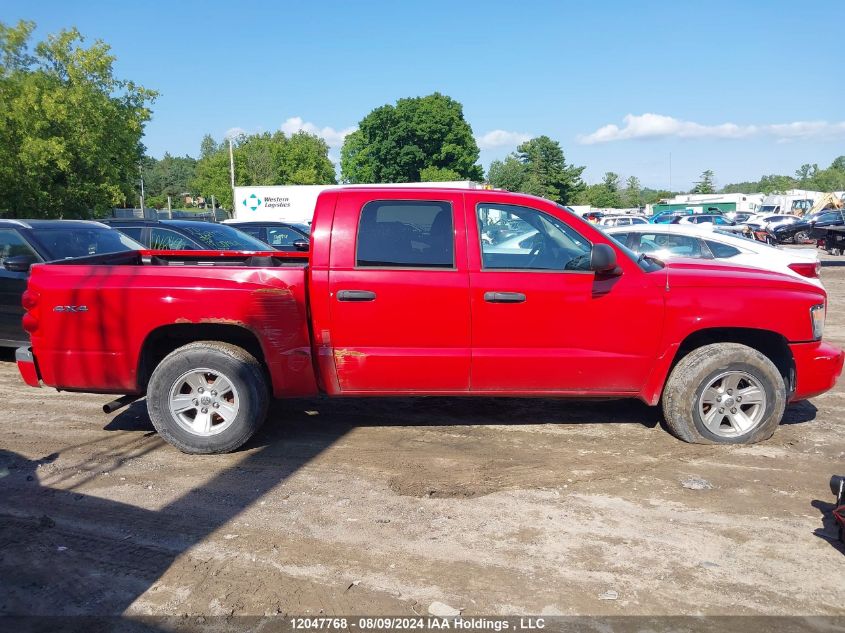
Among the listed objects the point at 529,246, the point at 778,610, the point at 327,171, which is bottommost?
the point at 778,610

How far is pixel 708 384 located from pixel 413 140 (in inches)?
3119

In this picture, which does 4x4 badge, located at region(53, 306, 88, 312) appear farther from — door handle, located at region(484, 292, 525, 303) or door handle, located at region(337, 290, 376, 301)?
door handle, located at region(484, 292, 525, 303)

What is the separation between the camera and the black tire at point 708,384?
5.22 m

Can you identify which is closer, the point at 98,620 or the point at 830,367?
the point at 98,620

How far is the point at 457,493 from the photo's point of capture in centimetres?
455

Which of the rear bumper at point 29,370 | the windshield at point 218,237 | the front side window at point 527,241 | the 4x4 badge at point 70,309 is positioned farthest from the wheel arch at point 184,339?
the windshield at point 218,237

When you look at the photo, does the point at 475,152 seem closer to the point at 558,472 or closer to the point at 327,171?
the point at 327,171

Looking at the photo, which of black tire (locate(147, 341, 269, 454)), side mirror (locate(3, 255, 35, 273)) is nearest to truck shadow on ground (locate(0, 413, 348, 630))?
black tire (locate(147, 341, 269, 454))

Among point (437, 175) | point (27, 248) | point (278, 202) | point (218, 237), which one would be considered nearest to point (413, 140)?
point (437, 175)

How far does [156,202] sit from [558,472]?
12137 centimetres

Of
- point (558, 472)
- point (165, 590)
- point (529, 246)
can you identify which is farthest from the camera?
point (529, 246)

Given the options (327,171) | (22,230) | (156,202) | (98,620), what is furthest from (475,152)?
(98,620)

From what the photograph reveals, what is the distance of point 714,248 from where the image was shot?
34.5 feet

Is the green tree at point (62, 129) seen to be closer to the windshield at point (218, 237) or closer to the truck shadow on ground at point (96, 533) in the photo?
the windshield at point (218, 237)
